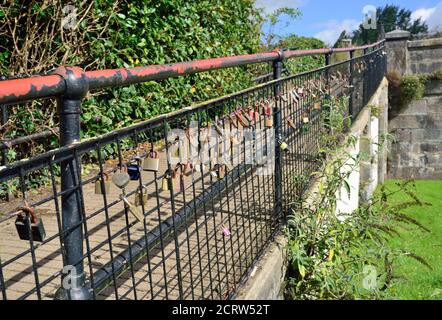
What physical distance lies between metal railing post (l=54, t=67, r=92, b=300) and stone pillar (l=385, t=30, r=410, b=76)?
47.0ft

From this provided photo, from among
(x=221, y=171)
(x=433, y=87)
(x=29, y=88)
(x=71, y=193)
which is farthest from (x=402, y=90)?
(x=29, y=88)

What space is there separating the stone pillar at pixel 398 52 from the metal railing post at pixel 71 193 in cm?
1433

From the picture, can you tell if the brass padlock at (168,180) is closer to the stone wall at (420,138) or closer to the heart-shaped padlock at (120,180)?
the heart-shaped padlock at (120,180)

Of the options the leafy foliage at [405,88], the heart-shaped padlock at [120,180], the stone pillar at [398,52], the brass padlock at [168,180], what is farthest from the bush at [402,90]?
the heart-shaped padlock at [120,180]

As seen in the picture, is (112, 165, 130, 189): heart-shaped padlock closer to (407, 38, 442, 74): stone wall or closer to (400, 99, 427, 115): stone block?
(400, 99, 427, 115): stone block

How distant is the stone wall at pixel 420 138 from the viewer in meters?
14.1

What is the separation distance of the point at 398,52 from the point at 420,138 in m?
2.69

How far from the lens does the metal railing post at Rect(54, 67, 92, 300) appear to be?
1348 millimetres

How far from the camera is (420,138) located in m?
14.3

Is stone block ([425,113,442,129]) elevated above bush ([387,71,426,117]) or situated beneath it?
situated beneath

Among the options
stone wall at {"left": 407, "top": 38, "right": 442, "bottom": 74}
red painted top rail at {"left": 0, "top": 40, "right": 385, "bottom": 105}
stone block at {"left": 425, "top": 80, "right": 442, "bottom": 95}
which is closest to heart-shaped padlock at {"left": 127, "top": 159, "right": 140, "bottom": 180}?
red painted top rail at {"left": 0, "top": 40, "right": 385, "bottom": 105}

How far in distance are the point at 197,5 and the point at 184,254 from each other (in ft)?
15.4

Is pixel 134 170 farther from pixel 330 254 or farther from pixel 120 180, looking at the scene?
pixel 330 254
